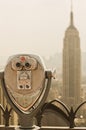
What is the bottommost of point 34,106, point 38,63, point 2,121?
point 2,121

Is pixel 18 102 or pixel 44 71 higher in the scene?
pixel 44 71

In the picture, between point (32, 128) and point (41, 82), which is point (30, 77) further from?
point (32, 128)

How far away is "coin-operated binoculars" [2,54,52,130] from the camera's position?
7.18 ft

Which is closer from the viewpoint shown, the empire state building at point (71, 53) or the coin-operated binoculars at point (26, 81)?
the coin-operated binoculars at point (26, 81)

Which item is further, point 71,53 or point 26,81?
point 71,53

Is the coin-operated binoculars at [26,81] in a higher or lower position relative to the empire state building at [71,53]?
lower

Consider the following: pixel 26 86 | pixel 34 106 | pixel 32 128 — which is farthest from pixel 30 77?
pixel 32 128

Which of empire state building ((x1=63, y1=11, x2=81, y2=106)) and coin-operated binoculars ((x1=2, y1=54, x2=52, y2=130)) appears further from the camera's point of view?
empire state building ((x1=63, y1=11, x2=81, y2=106))

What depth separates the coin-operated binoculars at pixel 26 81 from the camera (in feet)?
7.18

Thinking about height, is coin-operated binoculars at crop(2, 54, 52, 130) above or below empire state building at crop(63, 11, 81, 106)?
below

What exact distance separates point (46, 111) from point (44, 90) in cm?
82

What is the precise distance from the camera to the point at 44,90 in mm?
2193

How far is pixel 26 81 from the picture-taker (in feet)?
7.25

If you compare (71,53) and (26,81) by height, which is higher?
(71,53)
